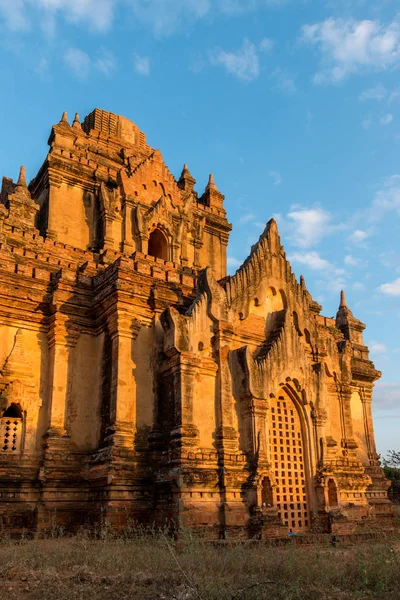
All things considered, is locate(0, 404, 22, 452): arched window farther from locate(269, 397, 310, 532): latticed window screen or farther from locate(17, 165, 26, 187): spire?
locate(17, 165, 26, 187): spire

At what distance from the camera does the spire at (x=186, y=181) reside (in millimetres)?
27750

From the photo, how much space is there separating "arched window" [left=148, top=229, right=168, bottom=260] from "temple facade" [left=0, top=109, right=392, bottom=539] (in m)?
4.11

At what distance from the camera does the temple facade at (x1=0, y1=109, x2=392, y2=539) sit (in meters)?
14.4

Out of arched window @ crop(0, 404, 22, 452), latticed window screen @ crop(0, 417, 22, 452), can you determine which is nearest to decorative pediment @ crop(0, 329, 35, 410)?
arched window @ crop(0, 404, 22, 452)

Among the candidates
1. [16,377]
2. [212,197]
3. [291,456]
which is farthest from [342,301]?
[16,377]

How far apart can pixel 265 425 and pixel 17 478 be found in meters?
6.75

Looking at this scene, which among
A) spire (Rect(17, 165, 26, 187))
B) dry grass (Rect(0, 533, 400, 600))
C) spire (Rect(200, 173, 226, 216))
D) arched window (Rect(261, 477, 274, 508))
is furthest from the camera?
spire (Rect(200, 173, 226, 216))

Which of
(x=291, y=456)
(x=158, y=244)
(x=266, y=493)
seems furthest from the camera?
(x=158, y=244)

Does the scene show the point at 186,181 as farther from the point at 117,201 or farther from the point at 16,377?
the point at 16,377

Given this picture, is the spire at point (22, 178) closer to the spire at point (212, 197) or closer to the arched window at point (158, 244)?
the arched window at point (158, 244)

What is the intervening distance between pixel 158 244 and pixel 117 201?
2.71m

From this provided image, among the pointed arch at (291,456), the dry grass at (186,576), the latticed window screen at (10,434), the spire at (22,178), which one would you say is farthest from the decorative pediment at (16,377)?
the spire at (22,178)

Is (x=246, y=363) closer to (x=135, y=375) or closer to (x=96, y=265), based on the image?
(x=135, y=375)

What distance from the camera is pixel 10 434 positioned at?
50.4 feet
